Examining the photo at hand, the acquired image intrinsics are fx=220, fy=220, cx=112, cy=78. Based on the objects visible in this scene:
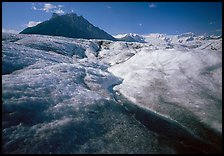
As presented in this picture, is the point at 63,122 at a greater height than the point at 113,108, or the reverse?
the point at 63,122

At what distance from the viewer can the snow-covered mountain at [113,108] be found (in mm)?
5703

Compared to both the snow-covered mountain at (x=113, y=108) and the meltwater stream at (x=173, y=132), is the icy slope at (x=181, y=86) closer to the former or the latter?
the snow-covered mountain at (x=113, y=108)

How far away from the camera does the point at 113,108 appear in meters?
8.06

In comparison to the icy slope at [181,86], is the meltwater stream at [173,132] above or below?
below

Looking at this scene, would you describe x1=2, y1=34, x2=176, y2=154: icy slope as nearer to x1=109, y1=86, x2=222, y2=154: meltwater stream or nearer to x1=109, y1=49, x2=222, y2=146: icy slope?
x1=109, y1=86, x2=222, y2=154: meltwater stream

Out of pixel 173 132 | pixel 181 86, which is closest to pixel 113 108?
→ pixel 173 132

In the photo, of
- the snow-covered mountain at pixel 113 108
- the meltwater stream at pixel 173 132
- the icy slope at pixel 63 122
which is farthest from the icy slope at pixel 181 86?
the icy slope at pixel 63 122

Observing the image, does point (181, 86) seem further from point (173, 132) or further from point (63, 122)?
point (63, 122)

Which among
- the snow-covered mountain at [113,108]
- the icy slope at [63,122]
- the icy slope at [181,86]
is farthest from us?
the icy slope at [181,86]

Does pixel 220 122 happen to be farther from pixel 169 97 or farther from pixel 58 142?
pixel 58 142

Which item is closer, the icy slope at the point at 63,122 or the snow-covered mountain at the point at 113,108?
the icy slope at the point at 63,122

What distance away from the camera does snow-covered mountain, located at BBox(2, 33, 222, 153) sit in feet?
18.7

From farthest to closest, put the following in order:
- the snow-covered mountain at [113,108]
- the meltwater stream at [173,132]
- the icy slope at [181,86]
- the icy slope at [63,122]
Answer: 1. the icy slope at [181,86]
2. the meltwater stream at [173,132]
3. the snow-covered mountain at [113,108]
4. the icy slope at [63,122]

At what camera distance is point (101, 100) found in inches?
325
